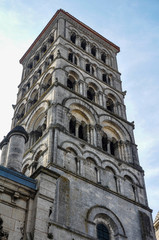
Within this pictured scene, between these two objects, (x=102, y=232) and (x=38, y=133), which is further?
(x=38, y=133)

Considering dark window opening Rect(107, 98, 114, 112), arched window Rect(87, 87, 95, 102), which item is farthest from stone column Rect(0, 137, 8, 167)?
dark window opening Rect(107, 98, 114, 112)

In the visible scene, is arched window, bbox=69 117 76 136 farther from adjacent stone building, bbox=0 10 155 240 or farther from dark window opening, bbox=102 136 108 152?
dark window opening, bbox=102 136 108 152

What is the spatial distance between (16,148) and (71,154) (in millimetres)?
5345

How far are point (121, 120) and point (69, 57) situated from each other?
320 inches

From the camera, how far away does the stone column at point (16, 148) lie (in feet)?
59.8

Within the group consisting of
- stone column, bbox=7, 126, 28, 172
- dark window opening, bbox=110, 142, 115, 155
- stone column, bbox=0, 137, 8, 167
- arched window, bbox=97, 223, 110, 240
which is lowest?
arched window, bbox=97, 223, 110, 240

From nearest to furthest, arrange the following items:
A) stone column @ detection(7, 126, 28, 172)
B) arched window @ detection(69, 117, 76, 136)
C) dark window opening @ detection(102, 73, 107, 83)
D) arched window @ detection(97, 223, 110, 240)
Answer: stone column @ detection(7, 126, 28, 172) < arched window @ detection(97, 223, 110, 240) < arched window @ detection(69, 117, 76, 136) < dark window opening @ detection(102, 73, 107, 83)

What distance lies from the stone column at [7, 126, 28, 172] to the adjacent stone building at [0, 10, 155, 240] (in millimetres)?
50

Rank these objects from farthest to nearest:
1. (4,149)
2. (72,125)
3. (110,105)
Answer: (110,105) → (72,125) → (4,149)

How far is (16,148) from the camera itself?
62.5 feet

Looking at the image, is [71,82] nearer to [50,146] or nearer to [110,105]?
[110,105]

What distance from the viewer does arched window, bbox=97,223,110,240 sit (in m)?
20.5

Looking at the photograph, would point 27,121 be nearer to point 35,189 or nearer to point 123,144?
point 123,144

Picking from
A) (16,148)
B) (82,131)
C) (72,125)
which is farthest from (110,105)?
(16,148)
